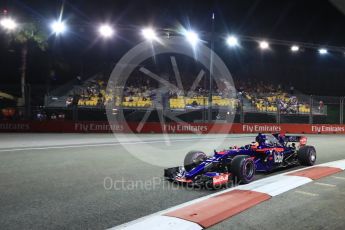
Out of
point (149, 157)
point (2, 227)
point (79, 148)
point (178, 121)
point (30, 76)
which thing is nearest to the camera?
point (2, 227)

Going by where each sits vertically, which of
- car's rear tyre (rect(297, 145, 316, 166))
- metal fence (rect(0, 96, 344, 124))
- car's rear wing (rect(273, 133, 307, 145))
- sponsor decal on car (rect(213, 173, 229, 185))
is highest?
metal fence (rect(0, 96, 344, 124))

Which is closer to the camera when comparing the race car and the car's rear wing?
the race car

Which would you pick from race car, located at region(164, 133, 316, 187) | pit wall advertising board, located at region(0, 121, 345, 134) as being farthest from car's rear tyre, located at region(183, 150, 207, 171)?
pit wall advertising board, located at region(0, 121, 345, 134)

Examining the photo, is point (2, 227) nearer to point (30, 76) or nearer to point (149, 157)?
point (149, 157)

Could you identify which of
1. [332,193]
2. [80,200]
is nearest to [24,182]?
[80,200]

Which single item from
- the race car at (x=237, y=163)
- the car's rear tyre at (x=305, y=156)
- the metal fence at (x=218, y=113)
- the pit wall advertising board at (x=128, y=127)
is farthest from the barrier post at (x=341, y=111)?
the race car at (x=237, y=163)

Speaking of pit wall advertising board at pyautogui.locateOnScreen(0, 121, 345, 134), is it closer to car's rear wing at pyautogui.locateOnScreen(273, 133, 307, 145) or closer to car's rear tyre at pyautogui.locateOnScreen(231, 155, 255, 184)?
car's rear wing at pyautogui.locateOnScreen(273, 133, 307, 145)

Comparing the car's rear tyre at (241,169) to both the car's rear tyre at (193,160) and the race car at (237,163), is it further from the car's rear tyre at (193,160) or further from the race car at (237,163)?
the car's rear tyre at (193,160)

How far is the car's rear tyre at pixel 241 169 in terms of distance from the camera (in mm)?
6648

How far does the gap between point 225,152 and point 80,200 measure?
3041mm

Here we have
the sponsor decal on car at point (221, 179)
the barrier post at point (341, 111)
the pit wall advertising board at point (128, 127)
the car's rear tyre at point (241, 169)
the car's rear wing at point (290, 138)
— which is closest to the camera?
the sponsor decal on car at point (221, 179)

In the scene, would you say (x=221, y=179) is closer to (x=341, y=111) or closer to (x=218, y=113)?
(x=218, y=113)

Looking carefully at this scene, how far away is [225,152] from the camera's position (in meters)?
7.32

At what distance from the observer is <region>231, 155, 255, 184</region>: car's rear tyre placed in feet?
21.8
